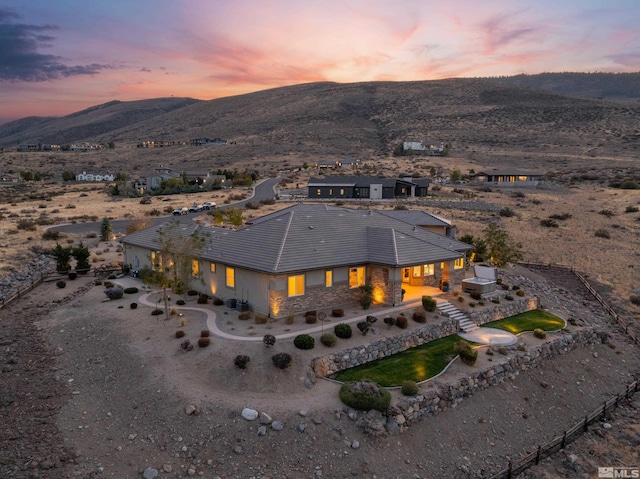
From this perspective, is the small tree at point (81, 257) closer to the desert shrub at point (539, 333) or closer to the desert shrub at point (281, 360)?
the desert shrub at point (281, 360)

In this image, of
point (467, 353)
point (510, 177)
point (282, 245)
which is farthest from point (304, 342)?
point (510, 177)

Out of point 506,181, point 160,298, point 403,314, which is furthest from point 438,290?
point 506,181

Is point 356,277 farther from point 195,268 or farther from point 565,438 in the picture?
Result: point 565,438

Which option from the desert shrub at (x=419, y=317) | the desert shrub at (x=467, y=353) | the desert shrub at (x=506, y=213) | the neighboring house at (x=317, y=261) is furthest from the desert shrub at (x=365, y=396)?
the desert shrub at (x=506, y=213)

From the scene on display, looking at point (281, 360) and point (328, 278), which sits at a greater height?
point (328, 278)

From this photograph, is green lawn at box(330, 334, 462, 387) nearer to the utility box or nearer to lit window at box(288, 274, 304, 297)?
lit window at box(288, 274, 304, 297)

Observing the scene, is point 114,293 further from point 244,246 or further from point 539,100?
point 539,100
